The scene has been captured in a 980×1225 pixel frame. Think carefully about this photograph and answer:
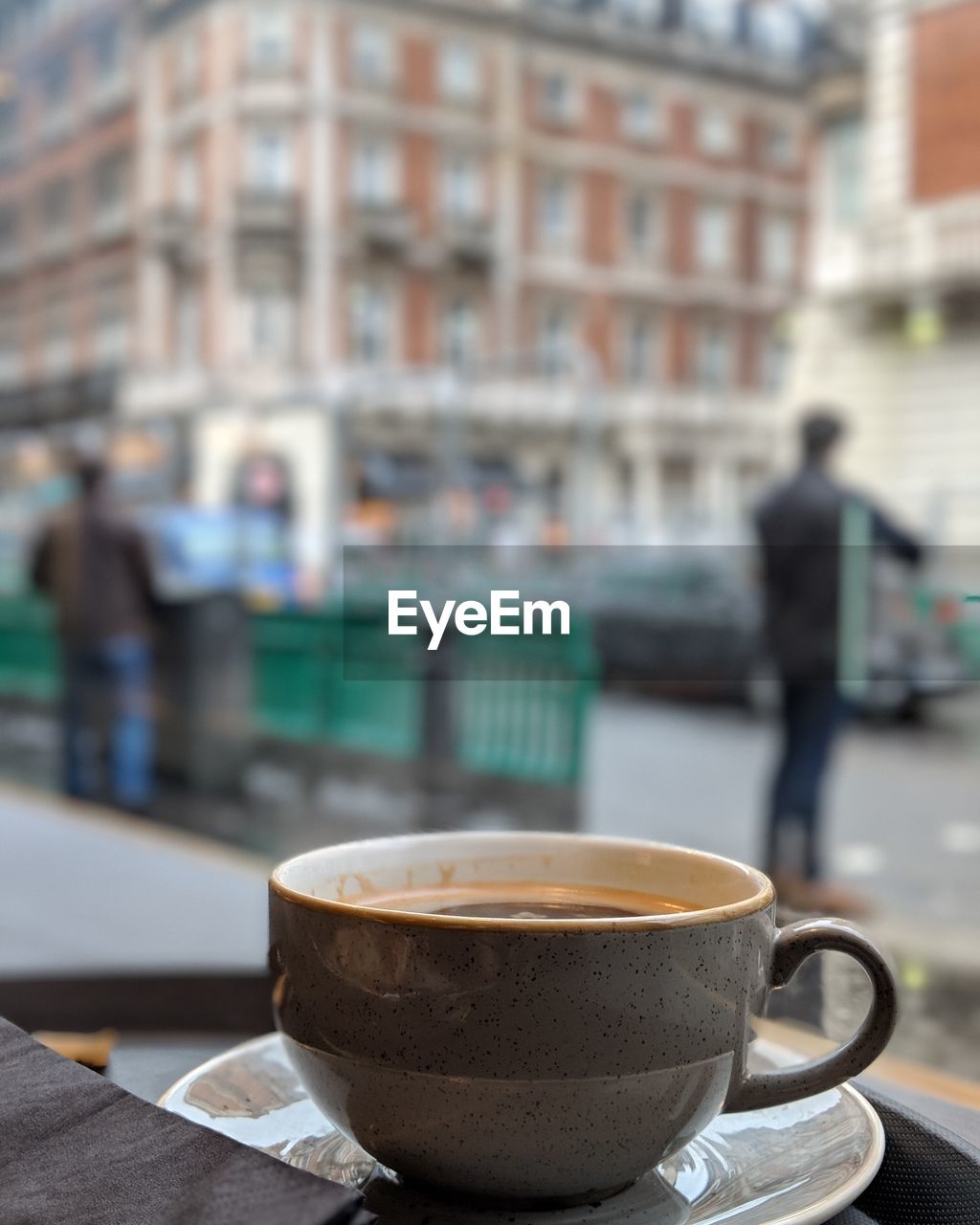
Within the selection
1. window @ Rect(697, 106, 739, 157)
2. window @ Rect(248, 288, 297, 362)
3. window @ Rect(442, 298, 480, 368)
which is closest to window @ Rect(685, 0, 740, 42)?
window @ Rect(697, 106, 739, 157)

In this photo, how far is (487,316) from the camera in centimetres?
1764

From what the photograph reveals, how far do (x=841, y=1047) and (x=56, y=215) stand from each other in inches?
467

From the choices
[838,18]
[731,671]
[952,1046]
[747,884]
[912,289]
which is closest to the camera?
[747,884]

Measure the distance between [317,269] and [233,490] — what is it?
104 inches

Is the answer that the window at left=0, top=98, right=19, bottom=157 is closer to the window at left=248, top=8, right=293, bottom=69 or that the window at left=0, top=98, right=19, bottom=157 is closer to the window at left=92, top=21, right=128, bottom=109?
the window at left=92, top=21, right=128, bottom=109

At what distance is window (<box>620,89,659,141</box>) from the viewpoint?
1767cm

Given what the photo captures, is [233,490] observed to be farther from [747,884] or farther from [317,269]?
[747,884]

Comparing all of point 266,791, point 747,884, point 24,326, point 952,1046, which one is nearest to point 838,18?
point 24,326

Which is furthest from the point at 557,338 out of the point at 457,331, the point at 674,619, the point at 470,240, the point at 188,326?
the point at 674,619

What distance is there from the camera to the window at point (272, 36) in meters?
15.9

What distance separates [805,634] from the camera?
9.14 ft

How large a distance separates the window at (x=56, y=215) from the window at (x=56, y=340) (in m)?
0.72

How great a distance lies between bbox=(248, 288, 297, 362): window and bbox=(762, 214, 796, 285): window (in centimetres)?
706

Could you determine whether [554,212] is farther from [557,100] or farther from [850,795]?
[850,795]
